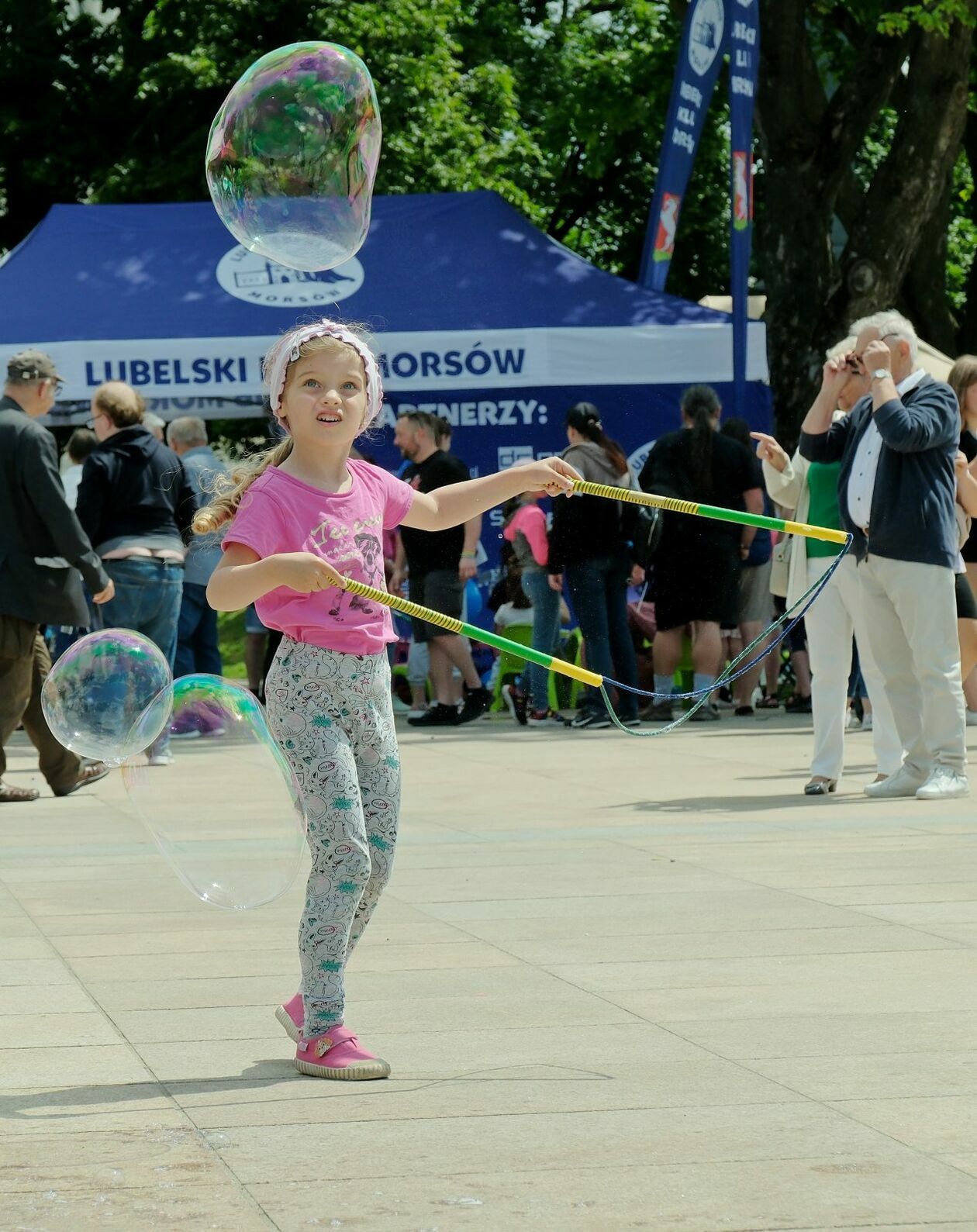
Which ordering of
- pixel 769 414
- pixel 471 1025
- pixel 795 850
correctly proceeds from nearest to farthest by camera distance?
pixel 471 1025, pixel 795 850, pixel 769 414

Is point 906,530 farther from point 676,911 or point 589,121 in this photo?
point 589,121

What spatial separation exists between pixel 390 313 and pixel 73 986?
10294 mm

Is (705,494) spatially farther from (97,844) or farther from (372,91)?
(372,91)

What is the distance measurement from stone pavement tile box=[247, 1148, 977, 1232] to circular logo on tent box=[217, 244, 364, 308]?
467 inches

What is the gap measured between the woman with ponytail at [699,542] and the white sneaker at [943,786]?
152 inches

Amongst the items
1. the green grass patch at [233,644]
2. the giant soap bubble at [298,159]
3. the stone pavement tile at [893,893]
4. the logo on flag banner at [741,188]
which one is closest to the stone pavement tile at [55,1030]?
the giant soap bubble at [298,159]

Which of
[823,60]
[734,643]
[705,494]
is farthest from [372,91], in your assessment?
[823,60]

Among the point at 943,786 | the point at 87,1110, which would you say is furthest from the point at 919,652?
the point at 87,1110

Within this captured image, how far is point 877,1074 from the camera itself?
14.2 feet

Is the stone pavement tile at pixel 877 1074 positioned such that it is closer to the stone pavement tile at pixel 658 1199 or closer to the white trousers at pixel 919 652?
the stone pavement tile at pixel 658 1199

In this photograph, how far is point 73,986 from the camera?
5332 mm

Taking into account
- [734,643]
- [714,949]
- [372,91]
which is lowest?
[734,643]

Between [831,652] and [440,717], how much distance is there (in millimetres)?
4775

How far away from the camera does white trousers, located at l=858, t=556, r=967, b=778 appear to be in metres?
8.74
